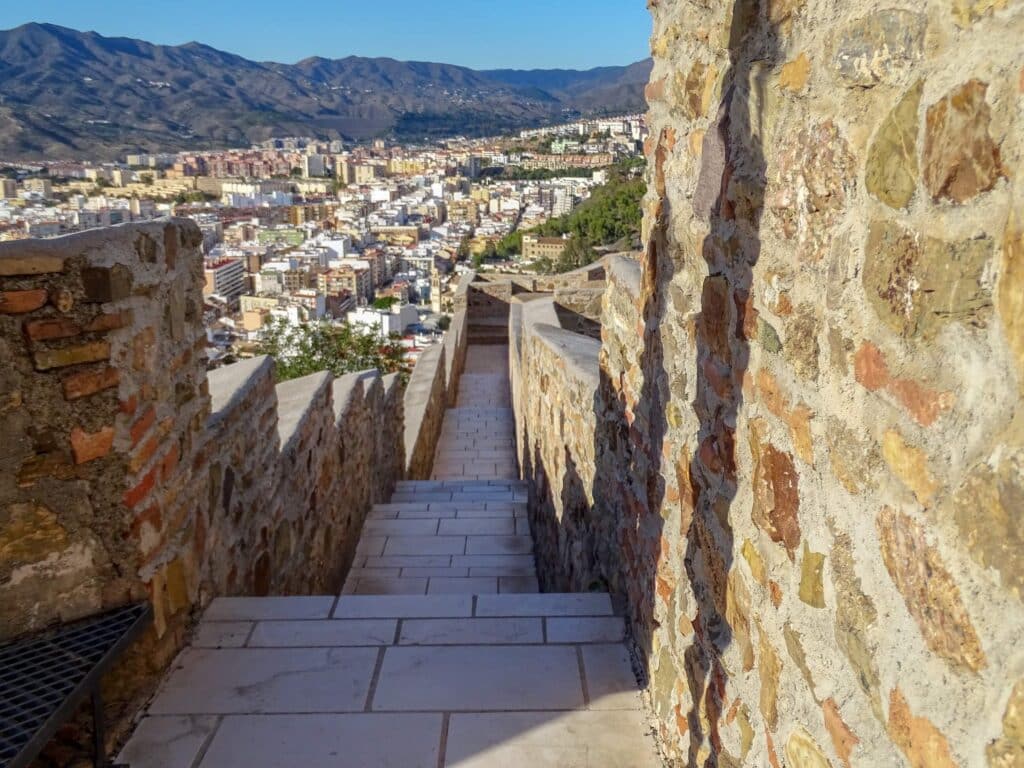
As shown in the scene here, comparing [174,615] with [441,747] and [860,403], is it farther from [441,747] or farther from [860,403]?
[860,403]

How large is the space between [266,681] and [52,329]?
1.13 metres

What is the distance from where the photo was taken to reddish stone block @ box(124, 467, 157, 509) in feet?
7.25

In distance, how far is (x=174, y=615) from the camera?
2.46 meters

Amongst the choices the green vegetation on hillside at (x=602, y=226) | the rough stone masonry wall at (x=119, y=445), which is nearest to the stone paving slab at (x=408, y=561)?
the rough stone masonry wall at (x=119, y=445)

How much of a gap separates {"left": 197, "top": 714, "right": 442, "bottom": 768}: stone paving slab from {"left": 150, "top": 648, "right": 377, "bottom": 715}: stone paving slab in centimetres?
6

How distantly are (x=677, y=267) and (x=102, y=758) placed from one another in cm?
185

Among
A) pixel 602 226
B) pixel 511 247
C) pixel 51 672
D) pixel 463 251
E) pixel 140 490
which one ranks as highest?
pixel 602 226

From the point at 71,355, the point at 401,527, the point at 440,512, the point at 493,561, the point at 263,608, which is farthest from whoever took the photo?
the point at 440,512

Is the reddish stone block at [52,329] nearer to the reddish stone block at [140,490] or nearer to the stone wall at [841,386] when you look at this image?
the reddish stone block at [140,490]

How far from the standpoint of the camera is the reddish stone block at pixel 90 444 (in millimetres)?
2098

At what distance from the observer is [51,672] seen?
6.39 feet

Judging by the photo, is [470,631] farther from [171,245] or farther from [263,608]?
[171,245]

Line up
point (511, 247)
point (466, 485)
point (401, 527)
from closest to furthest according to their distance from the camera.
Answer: point (401, 527), point (466, 485), point (511, 247)

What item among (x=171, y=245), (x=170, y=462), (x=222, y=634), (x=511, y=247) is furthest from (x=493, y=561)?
(x=511, y=247)
